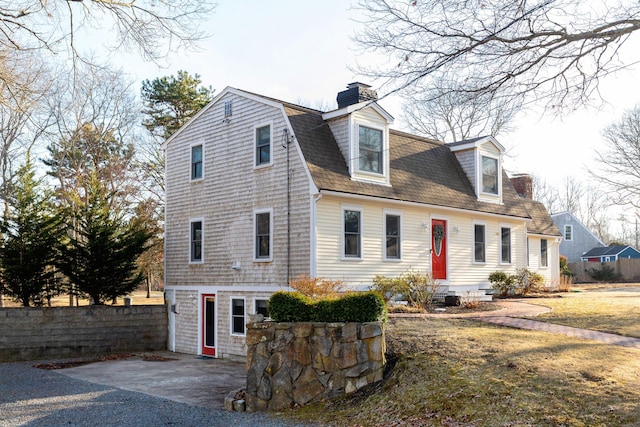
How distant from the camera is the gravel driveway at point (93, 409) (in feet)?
31.3

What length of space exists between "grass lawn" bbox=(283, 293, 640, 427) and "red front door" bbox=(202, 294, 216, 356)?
8512mm

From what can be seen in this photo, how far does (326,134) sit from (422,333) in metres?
7.41

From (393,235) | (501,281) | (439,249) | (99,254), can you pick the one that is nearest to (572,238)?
(501,281)

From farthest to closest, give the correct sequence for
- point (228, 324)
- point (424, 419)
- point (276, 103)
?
1. point (228, 324)
2. point (276, 103)
3. point (424, 419)

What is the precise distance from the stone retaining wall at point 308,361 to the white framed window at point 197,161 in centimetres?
962

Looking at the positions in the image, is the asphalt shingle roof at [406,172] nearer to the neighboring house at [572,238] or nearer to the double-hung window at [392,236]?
the double-hung window at [392,236]

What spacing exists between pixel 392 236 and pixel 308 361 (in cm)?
760

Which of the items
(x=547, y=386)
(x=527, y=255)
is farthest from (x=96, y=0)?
(x=527, y=255)

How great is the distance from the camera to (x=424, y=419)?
25.6ft

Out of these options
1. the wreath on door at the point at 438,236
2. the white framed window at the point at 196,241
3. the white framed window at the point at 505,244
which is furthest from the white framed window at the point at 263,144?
the white framed window at the point at 505,244

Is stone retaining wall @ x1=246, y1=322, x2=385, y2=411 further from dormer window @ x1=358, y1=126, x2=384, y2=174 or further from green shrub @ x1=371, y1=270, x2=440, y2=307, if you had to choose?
dormer window @ x1=358, y1=126, x2=384, y2=174

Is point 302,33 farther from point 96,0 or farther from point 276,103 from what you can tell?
point 276,103

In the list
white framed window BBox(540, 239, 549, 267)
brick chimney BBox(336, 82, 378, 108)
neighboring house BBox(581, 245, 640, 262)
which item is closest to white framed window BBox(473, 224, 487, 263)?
brick chimney BBox(336, 82, 378, 108)

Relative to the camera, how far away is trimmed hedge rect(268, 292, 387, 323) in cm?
991
